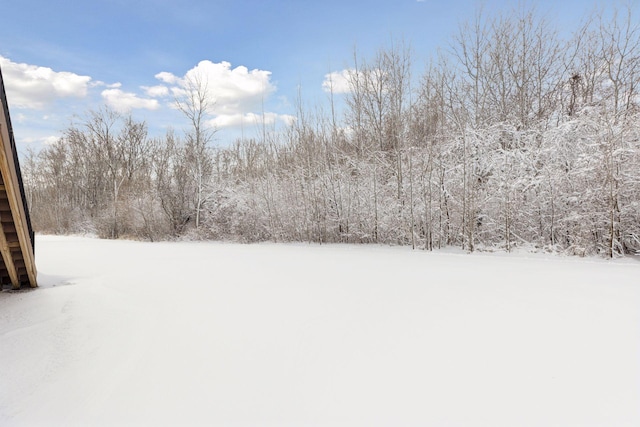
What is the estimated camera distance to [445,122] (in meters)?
8.13

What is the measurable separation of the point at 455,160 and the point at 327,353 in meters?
6.76

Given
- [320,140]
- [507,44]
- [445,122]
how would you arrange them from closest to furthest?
1. [445,122]
2. [507,44]
3. [320,140]

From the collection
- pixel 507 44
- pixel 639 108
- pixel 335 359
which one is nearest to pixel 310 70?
pixel 507 44

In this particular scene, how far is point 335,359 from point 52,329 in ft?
7.78

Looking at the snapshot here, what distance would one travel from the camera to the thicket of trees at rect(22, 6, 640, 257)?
6.01 metres

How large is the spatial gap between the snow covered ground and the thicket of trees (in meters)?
2.49

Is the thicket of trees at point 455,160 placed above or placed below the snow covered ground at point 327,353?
above

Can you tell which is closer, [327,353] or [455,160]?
[327,353]

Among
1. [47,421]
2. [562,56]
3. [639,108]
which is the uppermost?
[562,56]

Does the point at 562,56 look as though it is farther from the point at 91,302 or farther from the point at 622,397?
the point at 91,302

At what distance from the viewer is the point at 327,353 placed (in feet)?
7.06

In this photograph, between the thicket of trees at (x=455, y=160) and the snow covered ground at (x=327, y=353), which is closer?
the snow covered ground at (x=327, y=353)

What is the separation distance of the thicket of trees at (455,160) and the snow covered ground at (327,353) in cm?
249

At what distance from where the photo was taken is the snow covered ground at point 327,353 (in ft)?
5.24
